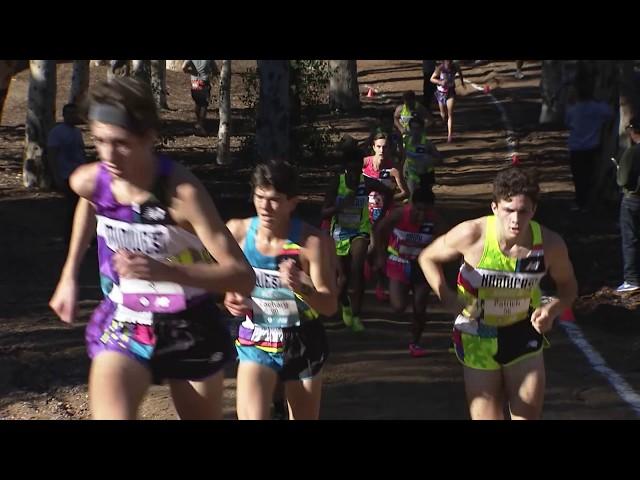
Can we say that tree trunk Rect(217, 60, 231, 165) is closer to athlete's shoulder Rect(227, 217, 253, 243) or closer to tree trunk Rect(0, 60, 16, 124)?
tree trunk Rect(0, 60, 16, 124)

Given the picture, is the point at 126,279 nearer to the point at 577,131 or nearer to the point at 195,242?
the point at 195,242

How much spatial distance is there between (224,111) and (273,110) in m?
3.72

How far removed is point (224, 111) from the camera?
1977 cm

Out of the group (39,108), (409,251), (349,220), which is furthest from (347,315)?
(39,108)

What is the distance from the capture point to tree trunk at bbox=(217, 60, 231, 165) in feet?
64.2

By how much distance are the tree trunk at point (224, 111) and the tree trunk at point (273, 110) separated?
110 inches

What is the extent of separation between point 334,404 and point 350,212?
237 cm

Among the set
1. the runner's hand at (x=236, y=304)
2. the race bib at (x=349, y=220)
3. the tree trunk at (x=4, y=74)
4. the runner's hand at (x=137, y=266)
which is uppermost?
the tree trunk at (x=4, y=74)

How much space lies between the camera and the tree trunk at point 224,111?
19578mm

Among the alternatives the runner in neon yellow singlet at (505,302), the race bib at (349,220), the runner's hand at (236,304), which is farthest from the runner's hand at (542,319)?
the race bib at (349,220)

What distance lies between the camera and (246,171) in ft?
66.8

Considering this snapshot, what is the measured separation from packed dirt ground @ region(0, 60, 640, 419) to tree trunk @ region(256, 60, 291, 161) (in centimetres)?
116

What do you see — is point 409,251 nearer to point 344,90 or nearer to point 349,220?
point 349,220

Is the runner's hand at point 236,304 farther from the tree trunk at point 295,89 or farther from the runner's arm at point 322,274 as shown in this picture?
the tree trunk at point 295,89
